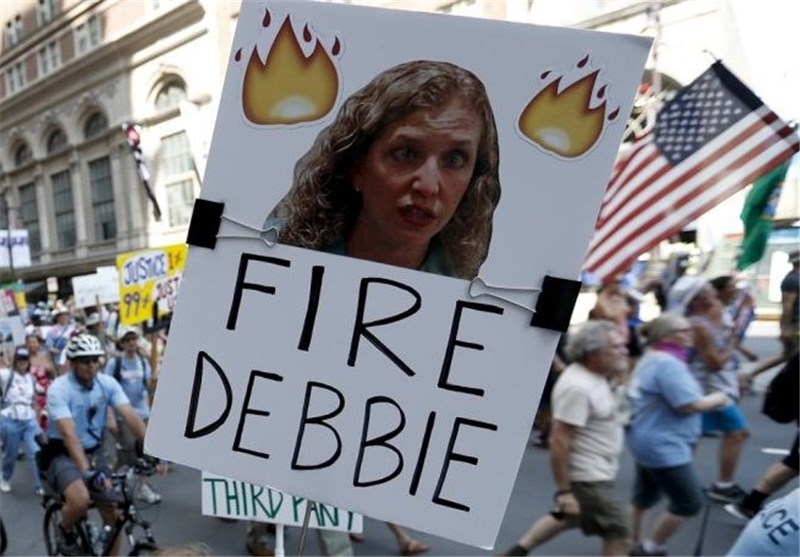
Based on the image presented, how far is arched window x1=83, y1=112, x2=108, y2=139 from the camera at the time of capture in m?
A: 12.6

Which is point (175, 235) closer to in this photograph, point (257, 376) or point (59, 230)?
point (59, 230)

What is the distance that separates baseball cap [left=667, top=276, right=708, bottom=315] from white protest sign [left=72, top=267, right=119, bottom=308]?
9054 mm

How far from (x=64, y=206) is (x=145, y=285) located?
27.6ft

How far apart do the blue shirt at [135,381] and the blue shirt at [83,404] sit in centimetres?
154

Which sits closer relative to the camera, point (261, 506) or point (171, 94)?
point (261, 506)

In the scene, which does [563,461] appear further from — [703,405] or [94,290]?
[94,290]

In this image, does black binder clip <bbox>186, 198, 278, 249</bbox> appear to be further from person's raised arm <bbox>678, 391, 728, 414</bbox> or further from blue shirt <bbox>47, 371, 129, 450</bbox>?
person's raised arm <bbox>678, 391, 728, 414</bbox>

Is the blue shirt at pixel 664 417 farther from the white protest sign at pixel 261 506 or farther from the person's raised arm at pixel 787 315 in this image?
the person's raised arm at pixel 787 315

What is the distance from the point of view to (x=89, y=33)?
7.59m

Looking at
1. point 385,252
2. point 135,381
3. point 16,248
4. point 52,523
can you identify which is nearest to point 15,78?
point 135,381

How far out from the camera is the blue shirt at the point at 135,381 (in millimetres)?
5645

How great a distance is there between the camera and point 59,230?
14.2m

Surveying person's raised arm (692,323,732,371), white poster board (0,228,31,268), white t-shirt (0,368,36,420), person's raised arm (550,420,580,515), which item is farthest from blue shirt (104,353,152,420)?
white poster board (0,228,31,268)

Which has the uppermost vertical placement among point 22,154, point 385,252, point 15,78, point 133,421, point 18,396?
point 15,78
